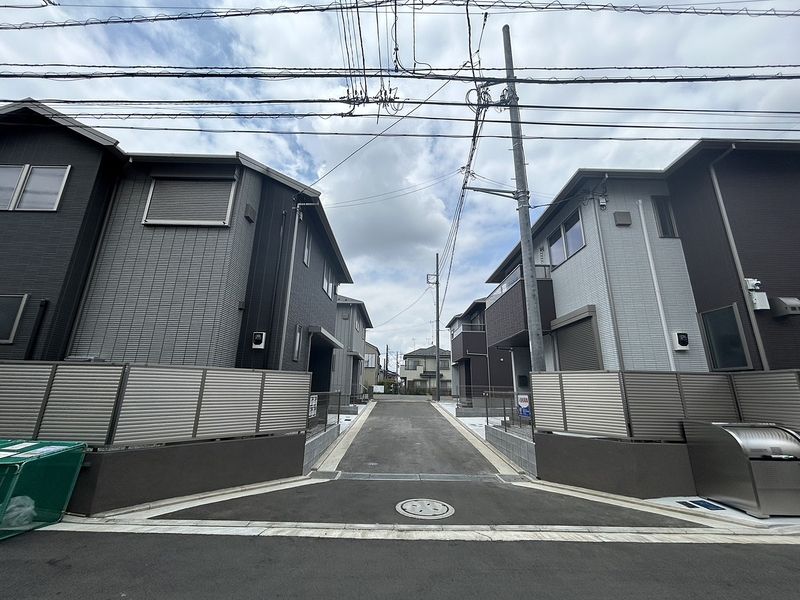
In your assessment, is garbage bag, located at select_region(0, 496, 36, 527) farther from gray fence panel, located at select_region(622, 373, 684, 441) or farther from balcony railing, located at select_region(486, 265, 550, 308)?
balcony railing, located at select_region(486, 265, 550, 308)

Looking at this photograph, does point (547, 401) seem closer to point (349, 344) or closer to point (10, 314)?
point (10, 314)

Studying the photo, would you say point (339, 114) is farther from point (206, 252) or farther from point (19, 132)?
point (19, 132)

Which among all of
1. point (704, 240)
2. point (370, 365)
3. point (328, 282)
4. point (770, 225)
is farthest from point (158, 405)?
point (370, 365)

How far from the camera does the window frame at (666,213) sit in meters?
8.07

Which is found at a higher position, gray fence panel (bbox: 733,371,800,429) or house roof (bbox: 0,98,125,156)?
house roof (bbox: 0,98,125,156)

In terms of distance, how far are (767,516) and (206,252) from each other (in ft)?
35.3

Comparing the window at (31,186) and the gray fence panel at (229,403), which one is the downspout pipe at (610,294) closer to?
the gray fence panel at (229,403)

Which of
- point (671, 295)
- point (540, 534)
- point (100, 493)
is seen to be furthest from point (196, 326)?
point (671, 295)

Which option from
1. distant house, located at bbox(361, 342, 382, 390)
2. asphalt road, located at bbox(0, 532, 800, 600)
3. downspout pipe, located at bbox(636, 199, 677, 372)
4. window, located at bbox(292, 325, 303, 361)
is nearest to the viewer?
asphalt road, located at bbox(0, 532, 800, 600)

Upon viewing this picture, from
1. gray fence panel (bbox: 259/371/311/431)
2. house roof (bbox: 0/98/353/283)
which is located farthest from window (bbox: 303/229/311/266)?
gray fence panel (bbox: 259/371/311/431)

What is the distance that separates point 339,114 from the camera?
573 centimetres

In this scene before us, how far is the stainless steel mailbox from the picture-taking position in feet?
14.1

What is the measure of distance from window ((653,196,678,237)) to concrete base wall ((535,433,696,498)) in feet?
17.7

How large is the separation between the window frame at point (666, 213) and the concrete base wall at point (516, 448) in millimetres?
6230
